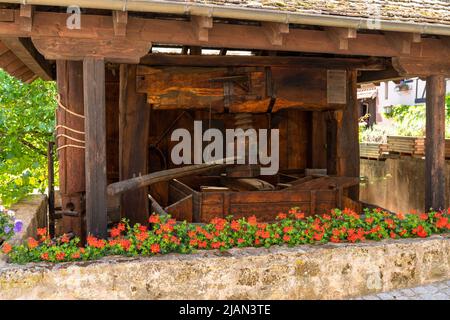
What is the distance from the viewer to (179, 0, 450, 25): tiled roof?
4527 millimetres

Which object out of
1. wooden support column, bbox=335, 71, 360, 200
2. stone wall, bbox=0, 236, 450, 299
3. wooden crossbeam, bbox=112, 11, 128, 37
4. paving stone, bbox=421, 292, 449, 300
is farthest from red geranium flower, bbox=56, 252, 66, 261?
wooden support column, bbox=335, 71, 360, 200

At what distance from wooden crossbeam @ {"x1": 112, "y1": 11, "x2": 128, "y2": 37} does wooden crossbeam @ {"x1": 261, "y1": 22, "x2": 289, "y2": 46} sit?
147cm

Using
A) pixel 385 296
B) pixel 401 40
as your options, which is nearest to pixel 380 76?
pixel 401 40

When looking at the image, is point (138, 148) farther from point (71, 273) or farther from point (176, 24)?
point (71, 273)

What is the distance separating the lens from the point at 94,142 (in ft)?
14.4

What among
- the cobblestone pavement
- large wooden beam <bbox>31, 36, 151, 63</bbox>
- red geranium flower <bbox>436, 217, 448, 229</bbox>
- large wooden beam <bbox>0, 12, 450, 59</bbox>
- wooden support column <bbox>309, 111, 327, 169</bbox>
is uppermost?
large wooden beam <bbox>0, 12, 450, 59</bbox>

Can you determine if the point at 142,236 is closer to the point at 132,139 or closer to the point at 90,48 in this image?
the point at 90,48

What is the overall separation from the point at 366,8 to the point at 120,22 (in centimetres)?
276

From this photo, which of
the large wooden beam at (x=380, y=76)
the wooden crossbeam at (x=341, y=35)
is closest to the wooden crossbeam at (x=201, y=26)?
the wooden crossbeam at (x=341, y=35)

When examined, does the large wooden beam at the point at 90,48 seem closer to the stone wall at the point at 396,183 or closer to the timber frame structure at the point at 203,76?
the timber frame structure at the point at 203,76

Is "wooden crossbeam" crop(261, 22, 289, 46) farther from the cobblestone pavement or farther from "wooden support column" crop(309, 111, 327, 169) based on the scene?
"wooden support column" crop(309, 111, 327, 169)

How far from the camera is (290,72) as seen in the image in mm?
6480

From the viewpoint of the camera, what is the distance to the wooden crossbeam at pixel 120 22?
4.16 meters
